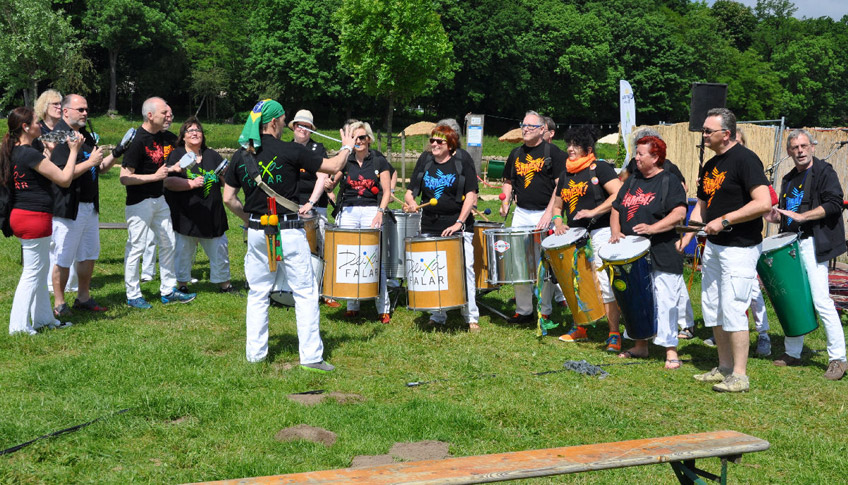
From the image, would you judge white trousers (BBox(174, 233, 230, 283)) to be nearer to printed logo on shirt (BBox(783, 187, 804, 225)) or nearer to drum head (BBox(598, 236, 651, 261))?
drum head (BBox(598, 236, 651, 261))

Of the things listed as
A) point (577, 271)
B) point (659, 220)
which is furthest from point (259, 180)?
point (659, 220)

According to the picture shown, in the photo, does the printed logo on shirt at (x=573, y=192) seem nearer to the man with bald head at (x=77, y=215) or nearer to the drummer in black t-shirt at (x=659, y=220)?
the drummer in black t-shirt at (x=659, y=220)

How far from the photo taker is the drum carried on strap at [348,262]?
A: 23.6 feet

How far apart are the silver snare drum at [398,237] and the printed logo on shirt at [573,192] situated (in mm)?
1643

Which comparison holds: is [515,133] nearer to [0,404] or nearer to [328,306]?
[328,306]

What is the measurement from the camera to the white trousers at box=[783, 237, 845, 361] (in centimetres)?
634

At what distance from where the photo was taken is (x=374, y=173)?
8227 millimetres

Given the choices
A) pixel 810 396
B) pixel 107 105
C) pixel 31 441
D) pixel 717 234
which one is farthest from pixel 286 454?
pixel 107 105

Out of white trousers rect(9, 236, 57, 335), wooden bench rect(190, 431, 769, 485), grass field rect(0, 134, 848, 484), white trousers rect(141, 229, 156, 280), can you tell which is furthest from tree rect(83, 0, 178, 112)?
wooden bench rect(190, 431, 769, 485)

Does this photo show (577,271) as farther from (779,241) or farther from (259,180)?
(259,180)

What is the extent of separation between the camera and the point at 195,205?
28.3ft

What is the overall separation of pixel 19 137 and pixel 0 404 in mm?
2701

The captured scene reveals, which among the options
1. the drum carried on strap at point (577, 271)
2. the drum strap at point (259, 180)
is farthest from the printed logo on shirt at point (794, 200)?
the drum strap at point (259, 180)

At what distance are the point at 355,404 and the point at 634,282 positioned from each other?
2529 mm
